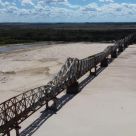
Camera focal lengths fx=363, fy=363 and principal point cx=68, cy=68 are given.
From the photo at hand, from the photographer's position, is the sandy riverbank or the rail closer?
the rail

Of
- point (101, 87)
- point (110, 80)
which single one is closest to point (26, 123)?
point (101, 87)

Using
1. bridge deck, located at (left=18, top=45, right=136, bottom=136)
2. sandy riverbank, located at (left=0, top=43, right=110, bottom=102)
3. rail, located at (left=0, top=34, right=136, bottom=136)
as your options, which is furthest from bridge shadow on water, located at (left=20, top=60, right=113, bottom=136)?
sandy riverbank, located at (left=0, top=43, right=110, bottom=102)

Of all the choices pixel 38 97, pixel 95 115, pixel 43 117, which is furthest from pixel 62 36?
pixel 38 97

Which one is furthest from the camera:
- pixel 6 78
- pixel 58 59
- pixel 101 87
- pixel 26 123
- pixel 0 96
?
pixel 58 59

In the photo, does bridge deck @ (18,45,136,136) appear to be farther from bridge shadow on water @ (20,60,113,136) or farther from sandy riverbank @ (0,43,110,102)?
sandy riverbank @ (0,43,110,102)

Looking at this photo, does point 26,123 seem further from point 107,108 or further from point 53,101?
point 107,108

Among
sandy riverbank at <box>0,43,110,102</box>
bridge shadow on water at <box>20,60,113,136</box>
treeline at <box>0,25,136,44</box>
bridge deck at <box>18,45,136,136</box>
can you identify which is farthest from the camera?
treeline at <box>0,25,136,44</box>

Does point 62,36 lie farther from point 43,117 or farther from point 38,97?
point 38,97

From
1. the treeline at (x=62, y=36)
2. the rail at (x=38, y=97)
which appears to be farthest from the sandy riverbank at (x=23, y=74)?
the treeline at (x=62, y=36)
